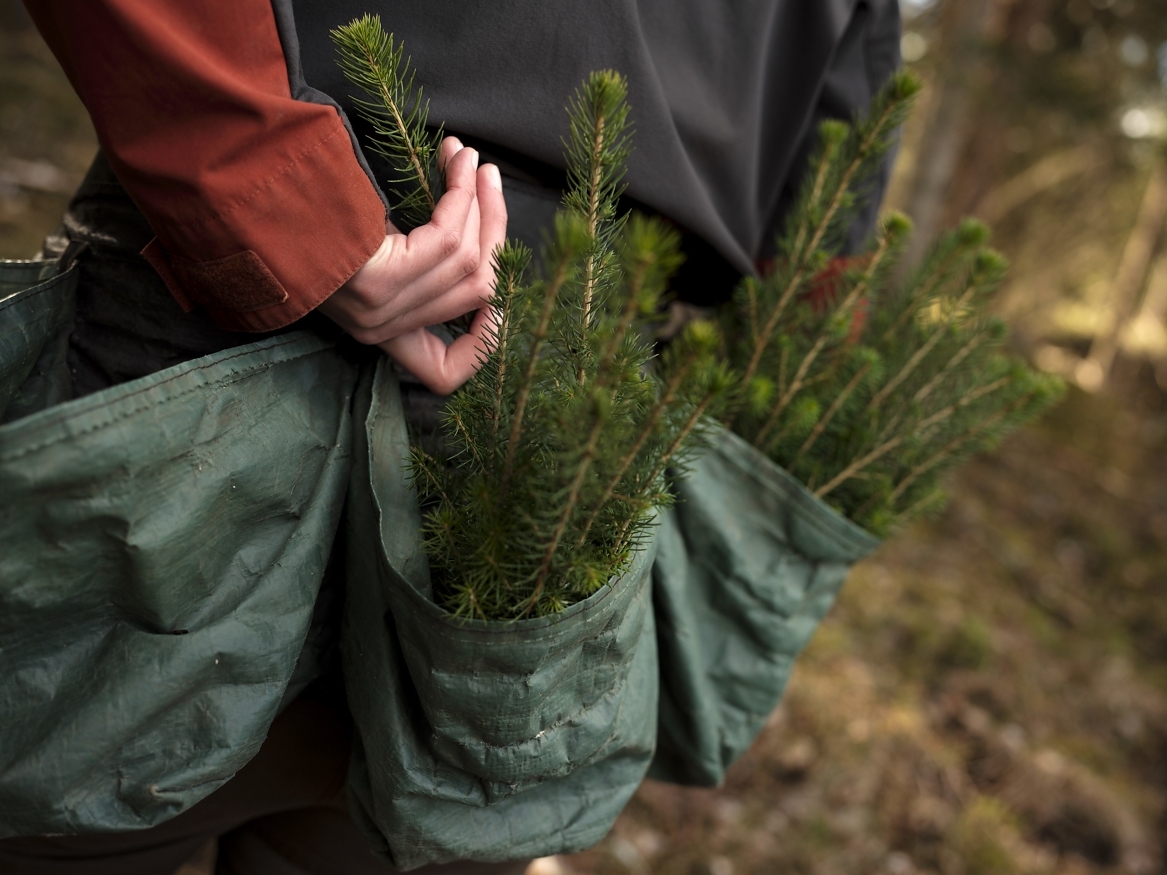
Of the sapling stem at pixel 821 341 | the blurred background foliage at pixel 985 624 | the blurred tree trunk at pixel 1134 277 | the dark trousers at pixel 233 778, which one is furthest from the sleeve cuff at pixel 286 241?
the blurred tree trunk at pixel 1134 277

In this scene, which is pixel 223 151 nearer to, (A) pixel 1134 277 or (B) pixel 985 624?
(B) pixel 985 624

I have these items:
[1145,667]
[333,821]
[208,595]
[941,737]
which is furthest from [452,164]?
[1145,667]

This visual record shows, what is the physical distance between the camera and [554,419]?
693mm

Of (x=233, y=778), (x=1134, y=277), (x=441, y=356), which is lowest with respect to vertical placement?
(x=1134, y=277)

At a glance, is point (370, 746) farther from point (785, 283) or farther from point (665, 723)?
point (785, 283)

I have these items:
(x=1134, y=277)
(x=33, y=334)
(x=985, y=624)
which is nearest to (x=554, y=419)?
(x=33, y=334)

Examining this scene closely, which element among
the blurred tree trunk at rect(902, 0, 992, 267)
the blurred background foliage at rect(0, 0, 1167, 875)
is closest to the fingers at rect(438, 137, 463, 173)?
the blurred background foliage at rect(0, 0, 1167, 875)

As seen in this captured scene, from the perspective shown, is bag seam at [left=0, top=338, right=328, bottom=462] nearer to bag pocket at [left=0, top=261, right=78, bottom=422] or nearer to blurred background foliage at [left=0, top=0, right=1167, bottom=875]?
bag pocket at [left=0, top=261, right=78, bottom=422]

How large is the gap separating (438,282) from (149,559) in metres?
0.38

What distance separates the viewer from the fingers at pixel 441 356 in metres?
0.92

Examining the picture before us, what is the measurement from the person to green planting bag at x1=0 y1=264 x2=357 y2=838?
92 millimetres

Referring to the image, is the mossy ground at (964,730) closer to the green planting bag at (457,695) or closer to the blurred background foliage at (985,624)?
the blurred background foliage at (985,624)

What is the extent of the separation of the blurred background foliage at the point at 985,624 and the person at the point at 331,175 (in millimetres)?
1623

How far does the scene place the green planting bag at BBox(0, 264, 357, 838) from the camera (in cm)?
69
